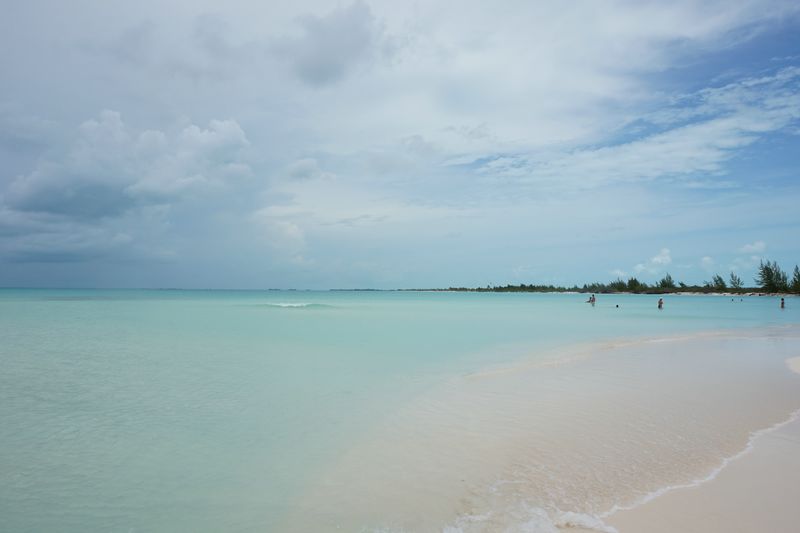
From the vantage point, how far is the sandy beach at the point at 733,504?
145 inches

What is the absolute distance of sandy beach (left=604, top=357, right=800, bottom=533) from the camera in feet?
12.1

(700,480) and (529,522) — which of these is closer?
(529,522)

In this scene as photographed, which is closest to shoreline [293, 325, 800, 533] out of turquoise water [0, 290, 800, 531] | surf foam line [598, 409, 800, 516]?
surf foam line [598, 409, 800, 516]

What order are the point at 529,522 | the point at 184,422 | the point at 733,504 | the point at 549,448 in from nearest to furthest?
the point at 529,522 < the point at 733,504 < the point at 549,448 < the point at 184,422

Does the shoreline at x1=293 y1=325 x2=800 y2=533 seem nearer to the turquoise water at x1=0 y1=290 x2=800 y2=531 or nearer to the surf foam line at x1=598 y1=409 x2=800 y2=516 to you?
the surf foam line at x1=598 y1=409 x2=800 y2=516

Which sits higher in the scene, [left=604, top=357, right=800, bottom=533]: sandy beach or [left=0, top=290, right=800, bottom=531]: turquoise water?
[left=604, top=357, right=800, bottom=533]: sandy beach

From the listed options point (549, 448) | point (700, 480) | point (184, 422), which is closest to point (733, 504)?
point (700, 480)

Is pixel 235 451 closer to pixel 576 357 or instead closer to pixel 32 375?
pixel 32 375

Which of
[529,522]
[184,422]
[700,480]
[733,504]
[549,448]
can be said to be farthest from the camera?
[184,422]

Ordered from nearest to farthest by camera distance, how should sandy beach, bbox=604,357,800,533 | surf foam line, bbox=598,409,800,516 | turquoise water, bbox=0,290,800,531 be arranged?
sandy beach, bbox=604,357,800,533 → surf foam line, bbox=598,409,800,516 → turquoise water, bbox=0,290,800,531

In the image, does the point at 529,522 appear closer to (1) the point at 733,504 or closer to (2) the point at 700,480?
(1) the point at 733,504

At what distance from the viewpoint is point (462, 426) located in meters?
6.50

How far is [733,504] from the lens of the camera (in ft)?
13.3

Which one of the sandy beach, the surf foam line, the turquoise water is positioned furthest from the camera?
the turquoise water
